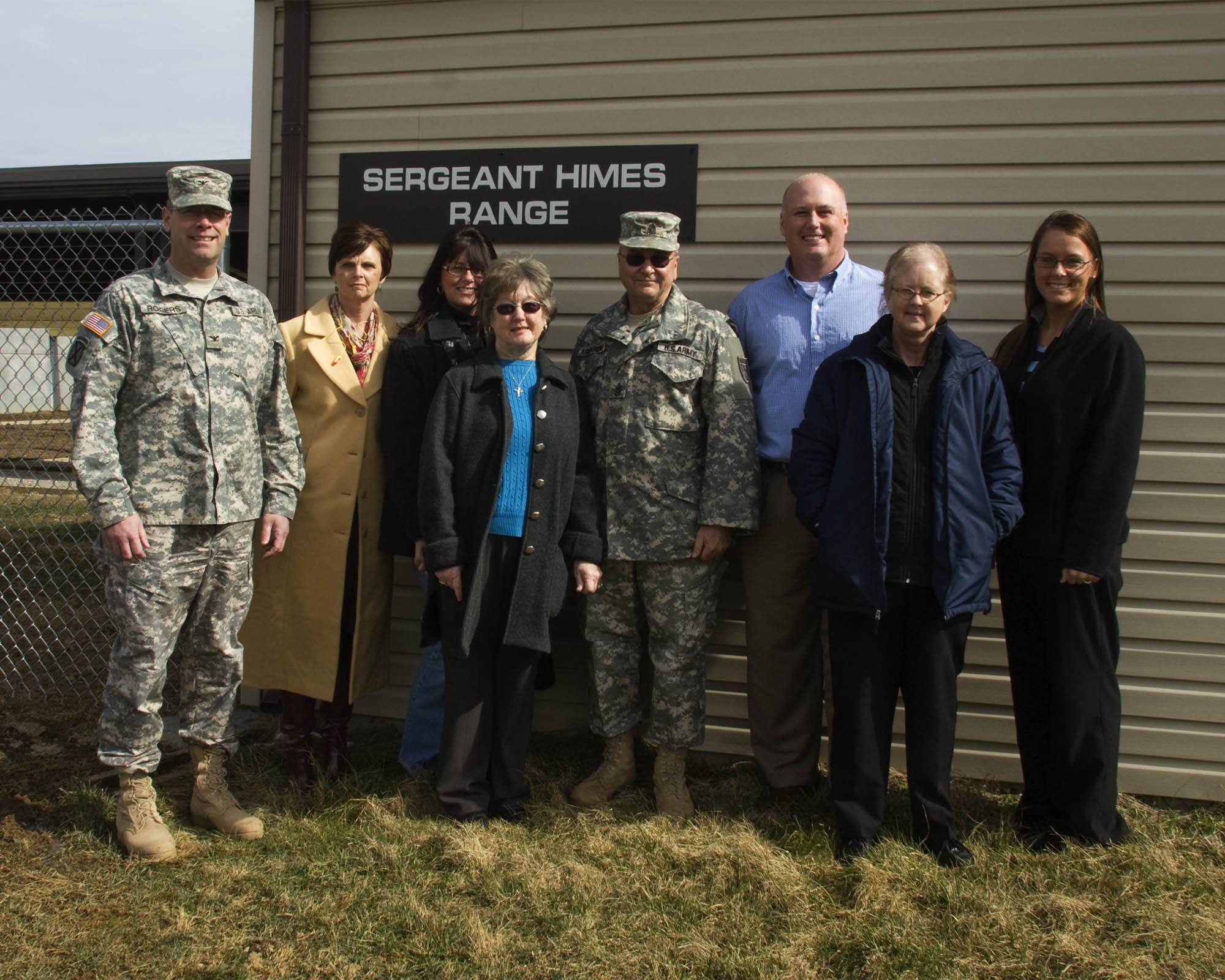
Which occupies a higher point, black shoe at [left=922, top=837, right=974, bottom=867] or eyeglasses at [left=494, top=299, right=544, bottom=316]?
eyeglasses at [left=494, top=299, right=544, bottom=316]

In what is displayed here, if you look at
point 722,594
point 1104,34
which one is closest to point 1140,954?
point 722,594

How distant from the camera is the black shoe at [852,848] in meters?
2.85

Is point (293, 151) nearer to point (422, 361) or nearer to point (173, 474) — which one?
point (422, 361)

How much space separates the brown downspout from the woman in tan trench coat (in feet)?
2.24

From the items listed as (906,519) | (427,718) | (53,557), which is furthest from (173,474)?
(53,557)

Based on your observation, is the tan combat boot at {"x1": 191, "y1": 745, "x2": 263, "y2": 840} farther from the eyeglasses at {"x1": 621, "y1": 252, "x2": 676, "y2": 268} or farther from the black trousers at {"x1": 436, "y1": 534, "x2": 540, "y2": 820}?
the eyeglasses at {"x1": 621, "y1": 252, "x2": 676, "y2": 268}

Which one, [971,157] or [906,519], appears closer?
[906,519]

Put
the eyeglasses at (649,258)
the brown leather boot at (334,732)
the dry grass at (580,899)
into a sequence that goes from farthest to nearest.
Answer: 1. the brown leather boot at (334,732)
2. the eyeglasses at (649,258)
3. the dry grass at (580,899)

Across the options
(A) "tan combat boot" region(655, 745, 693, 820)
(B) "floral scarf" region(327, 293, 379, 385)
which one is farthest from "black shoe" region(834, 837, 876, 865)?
(B) "floral scarf" region(327, 293, 379, 385)

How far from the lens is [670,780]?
330cm

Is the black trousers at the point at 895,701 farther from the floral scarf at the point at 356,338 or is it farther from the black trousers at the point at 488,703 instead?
the floral scarf at the point at 356,338

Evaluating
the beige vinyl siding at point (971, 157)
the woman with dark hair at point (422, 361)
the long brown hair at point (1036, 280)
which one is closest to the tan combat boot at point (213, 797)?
the woman with dark hair at point (422, 361)

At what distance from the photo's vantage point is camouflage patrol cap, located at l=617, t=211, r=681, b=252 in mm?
3072

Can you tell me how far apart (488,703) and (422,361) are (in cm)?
119
